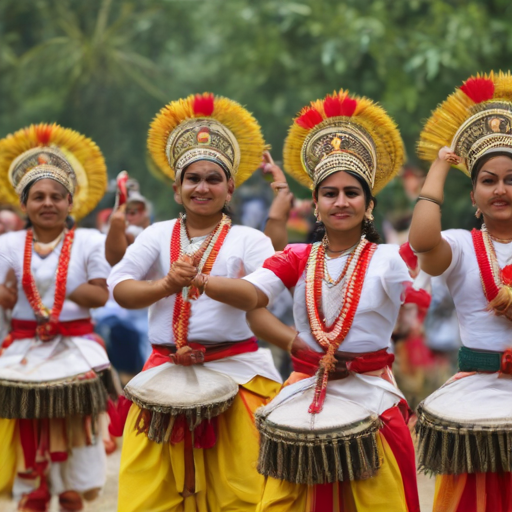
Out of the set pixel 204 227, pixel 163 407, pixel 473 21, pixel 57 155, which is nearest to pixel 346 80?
pixel 473 21

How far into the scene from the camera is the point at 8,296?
18.3 ft

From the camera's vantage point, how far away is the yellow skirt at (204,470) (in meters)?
4.50

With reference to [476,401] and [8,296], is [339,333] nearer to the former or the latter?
[476,401]

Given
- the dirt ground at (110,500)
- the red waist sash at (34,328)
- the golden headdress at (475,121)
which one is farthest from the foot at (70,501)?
the golden headdress at (475,121)

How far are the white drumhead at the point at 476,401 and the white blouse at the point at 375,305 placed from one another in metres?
0.36

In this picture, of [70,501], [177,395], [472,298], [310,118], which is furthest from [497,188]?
[70,501]

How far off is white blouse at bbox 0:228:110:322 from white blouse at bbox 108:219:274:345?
1073 mm

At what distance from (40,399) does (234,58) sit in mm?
10387

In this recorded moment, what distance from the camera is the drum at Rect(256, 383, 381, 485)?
3.77 metres

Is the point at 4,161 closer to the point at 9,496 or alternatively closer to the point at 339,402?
the point at 9,496

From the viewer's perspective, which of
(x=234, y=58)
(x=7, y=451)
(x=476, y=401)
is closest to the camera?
(x=476, y=401)

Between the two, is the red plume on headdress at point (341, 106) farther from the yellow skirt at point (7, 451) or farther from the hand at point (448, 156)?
the yellow skirt at point (7, 451)

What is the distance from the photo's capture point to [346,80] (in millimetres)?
12203

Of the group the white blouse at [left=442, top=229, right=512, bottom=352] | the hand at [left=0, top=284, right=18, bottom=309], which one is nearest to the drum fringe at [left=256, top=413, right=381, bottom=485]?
the white blouse at [left=442, top=229, right=512, bottom=352]
